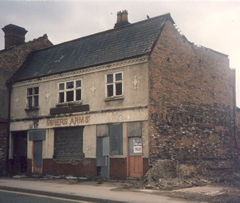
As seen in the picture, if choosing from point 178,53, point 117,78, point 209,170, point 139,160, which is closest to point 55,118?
point 117,78

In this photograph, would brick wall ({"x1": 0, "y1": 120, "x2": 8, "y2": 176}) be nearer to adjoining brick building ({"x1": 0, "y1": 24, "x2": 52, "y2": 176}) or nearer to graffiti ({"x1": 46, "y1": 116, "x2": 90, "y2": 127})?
adjoining brick building ({"x1": 0, "y1": 24, "x2": 52, "y2": 176})

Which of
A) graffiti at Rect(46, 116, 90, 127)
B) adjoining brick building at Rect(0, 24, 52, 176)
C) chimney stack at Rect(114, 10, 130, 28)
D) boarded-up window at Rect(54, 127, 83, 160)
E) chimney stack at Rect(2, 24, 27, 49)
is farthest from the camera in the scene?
chimney stack at Rect(2, 24, 27, 49)

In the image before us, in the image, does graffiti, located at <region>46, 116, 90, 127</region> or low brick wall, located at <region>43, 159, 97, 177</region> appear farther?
graffiti, located at <region>46, 116, 90, 127</region>

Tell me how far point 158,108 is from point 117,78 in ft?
9.83

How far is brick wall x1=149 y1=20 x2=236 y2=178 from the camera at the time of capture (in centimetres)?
1859

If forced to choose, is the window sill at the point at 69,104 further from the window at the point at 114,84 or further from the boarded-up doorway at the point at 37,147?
the window at the point at 114,84

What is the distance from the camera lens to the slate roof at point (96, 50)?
1964cm

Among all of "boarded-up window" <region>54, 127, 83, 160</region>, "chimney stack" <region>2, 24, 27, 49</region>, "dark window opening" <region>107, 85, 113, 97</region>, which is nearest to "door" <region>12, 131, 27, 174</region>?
"boarded-up window" <region>54, 127, 83, 160</region>

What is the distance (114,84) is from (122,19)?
20.5 ft

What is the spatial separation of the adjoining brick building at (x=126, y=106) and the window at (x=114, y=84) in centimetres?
6

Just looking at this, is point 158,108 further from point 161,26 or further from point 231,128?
point 231,128

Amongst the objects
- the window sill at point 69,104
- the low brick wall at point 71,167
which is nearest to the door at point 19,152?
the low brick wall at point 71,167

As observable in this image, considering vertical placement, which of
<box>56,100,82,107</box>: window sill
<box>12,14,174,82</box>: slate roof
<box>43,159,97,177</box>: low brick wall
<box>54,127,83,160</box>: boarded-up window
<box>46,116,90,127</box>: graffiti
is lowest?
<box>43,159,97,177</box>: low brick wall

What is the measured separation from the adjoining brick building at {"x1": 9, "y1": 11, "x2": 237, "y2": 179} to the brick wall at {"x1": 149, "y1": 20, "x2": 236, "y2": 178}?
55 millimetres
